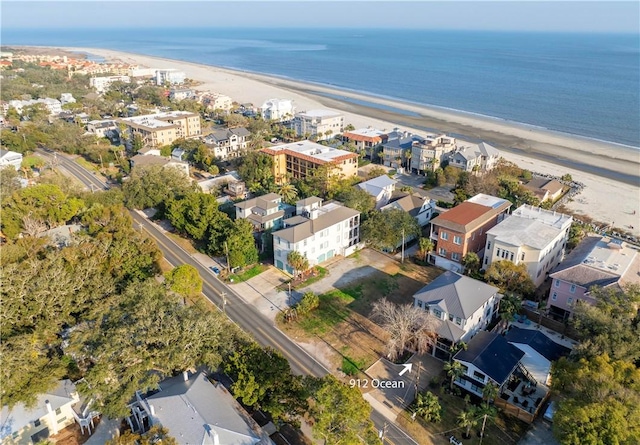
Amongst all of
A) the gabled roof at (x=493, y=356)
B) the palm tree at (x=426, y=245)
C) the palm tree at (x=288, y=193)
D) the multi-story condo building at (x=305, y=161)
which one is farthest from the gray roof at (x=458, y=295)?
the multi-story condo building at (x=305, y=161)

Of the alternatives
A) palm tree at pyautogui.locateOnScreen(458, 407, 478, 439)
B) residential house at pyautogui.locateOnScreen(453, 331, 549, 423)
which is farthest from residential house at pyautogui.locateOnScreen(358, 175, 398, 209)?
palm tree at pyautogui.locateOnScreen(458, 407, 478, 439)

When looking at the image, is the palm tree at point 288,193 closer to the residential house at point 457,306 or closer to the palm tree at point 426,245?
the palm tree at point 426,245

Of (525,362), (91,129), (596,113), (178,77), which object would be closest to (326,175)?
(525,362)

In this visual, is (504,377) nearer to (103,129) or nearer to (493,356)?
(493,356)

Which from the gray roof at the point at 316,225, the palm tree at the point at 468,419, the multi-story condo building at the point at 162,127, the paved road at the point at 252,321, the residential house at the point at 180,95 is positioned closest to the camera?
the palm tree at the point at 468,419

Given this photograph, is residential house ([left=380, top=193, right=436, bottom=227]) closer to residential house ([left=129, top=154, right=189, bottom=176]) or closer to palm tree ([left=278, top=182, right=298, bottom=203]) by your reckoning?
palm tree ([left=278, top=182, right=298, bottom=203])

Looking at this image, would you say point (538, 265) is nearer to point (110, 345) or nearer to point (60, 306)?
point (110, 345)
